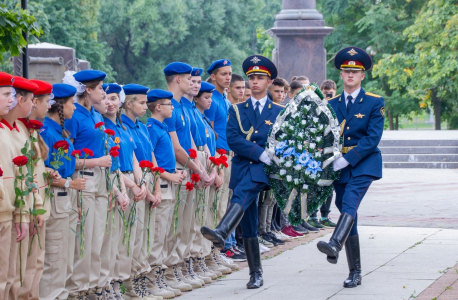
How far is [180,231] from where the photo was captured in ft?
25.7

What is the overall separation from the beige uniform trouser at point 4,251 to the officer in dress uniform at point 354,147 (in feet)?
9.57

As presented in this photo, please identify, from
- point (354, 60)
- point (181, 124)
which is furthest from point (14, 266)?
point (354, 60)

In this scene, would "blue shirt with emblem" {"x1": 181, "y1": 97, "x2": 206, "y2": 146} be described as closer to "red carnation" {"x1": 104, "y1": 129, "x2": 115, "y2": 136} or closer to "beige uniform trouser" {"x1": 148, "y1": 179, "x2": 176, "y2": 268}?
"beige uniform trouser" {"x1": 148, "y1": 179, "x2": 176, "y2": 268}

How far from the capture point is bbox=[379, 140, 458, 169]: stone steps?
2336 cm

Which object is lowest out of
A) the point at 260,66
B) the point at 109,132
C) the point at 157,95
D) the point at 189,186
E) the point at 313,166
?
the point at 189,186

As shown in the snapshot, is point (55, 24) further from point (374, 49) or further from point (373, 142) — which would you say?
point (373, 142)

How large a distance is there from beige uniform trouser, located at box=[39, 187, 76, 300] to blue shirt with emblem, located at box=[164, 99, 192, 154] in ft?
6.55

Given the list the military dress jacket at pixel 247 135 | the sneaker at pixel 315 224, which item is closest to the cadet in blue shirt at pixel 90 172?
the military dress jacket at pixel 247 135

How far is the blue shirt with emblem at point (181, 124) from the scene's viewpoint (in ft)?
25.6

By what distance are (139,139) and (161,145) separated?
17.2 inches

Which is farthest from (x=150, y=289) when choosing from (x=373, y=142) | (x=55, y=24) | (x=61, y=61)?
(x=55, y=24)

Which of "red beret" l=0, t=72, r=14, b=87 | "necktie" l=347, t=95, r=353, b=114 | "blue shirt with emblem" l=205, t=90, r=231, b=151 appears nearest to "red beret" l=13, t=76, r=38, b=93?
"red beret" l=0, t=72, r=14, b=87

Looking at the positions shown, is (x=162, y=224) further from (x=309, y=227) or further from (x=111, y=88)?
(x=309, y=227)

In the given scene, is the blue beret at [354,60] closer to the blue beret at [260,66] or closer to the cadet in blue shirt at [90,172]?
the blue beret at [260,66]
